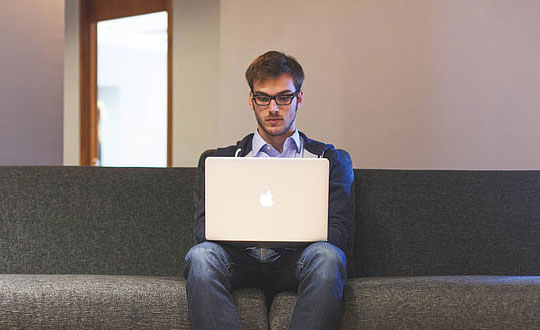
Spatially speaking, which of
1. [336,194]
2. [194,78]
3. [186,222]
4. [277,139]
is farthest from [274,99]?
[194,78]

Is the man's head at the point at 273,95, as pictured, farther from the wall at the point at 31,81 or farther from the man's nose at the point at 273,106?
the wall at the point at 31,81

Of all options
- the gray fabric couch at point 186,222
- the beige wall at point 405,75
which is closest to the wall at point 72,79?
the beige wall at point 405,75

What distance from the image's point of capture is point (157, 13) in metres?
5.91

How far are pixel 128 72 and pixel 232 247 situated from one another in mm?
7877

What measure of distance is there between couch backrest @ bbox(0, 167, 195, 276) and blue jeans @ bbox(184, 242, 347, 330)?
0.54 meters

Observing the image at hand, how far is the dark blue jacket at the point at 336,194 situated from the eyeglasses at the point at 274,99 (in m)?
0.20

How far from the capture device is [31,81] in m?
3.57

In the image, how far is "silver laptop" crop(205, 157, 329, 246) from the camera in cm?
210

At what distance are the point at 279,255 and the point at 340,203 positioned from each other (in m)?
0.28

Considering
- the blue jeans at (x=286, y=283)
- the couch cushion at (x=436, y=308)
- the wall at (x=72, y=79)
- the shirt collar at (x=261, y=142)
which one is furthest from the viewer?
the wall at (x=72, y=79)

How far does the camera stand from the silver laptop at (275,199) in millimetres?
2098

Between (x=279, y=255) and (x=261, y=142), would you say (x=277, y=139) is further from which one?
(x=279, y=255)

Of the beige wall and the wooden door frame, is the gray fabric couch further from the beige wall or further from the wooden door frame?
the wooden door frame

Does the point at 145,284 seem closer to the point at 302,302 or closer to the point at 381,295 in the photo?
the point at 302,302
